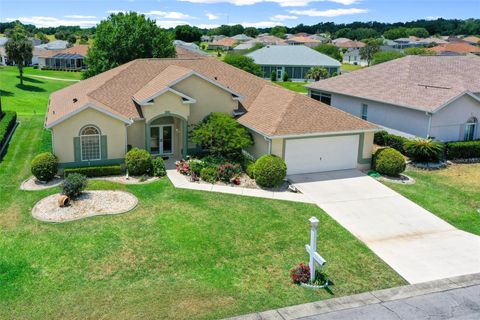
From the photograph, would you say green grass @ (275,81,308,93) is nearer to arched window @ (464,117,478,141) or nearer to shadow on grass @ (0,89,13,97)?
arched window @ (464,117,478,141)

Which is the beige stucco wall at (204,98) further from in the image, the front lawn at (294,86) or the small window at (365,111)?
the front lawn at (294,86)

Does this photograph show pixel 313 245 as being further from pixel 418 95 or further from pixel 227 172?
pixel 418 95

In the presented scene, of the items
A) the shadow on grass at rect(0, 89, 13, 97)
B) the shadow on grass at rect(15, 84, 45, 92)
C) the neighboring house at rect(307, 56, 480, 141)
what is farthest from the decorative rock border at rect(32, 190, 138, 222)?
the shadow on grass at rect(15, 84, 45, 92)

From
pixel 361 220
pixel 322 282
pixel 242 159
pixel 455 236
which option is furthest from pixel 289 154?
pixel 322 282

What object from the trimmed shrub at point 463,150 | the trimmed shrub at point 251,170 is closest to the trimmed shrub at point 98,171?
the trimmed shrub at point 251,170

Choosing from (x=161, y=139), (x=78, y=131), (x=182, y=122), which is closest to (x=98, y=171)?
(x=78, y=131)

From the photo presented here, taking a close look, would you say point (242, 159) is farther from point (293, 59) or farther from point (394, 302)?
point (293, 59)
